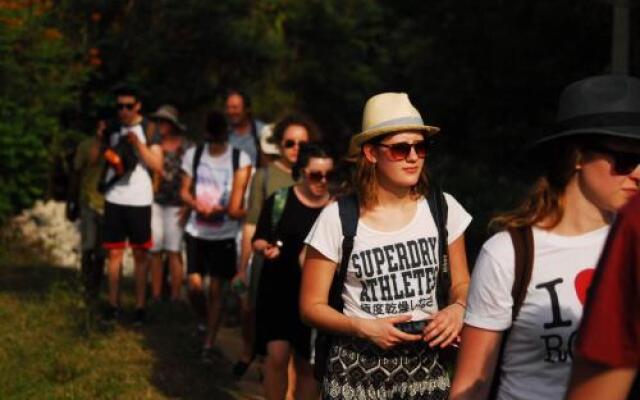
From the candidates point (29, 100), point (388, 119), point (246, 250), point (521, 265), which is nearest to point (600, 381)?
point (521, 265)

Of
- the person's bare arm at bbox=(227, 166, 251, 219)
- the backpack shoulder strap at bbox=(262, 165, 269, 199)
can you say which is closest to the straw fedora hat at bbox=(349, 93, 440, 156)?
the backpack shoulder strap at bbox=(262, 165, 269, 199)

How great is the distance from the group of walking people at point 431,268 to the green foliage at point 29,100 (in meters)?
8.56

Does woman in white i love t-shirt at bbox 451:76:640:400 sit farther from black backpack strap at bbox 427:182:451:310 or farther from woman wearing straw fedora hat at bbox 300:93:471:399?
black backpack strap at bbox 427:182:451:310

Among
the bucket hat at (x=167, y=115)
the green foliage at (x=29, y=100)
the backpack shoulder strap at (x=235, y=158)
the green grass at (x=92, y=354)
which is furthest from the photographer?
the green foliage at (x=29, y=100)

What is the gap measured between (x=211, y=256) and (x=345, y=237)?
4798mm

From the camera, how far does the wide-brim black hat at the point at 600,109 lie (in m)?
3.13

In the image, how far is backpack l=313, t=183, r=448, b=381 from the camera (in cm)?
489

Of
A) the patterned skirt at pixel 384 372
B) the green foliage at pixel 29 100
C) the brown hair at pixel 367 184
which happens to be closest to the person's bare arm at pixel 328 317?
the patterned skirt at pixel 384 372

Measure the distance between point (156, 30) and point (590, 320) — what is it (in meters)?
24.6

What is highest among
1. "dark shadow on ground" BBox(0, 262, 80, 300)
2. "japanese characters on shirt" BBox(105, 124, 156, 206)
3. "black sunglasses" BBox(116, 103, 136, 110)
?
"black sunglasses" BBox(116, 103, 136, 110)

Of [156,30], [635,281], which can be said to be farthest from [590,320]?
[156,30]

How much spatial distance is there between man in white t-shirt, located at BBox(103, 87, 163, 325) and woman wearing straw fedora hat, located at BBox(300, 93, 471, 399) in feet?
18.0

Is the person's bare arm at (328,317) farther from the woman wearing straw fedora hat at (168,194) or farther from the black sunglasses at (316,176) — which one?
the woman wearing straw fedora hat at (168,194)

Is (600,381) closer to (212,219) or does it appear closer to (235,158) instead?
(235,158)
